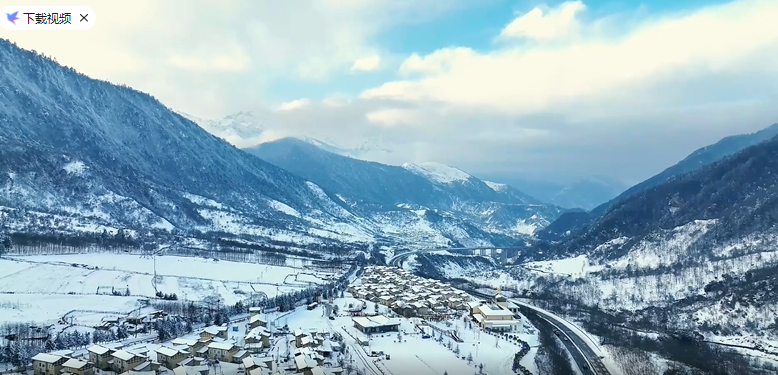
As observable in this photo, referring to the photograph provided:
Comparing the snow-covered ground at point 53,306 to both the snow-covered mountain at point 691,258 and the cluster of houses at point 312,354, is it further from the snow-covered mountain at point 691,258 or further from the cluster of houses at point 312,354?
the snow-covered mountain at point 691,258

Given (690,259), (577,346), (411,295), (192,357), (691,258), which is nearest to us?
(192,357)

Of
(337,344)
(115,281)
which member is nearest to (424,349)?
(337,344)

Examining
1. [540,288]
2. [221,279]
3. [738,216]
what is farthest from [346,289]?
[738,216]

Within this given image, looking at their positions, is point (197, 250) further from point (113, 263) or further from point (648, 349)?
point (648, 349)

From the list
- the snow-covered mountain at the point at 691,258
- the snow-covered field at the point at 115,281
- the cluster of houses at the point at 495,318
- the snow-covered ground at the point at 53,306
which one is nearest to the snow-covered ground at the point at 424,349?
the cluster of houses at the point at 495,318

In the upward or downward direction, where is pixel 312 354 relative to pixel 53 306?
downward

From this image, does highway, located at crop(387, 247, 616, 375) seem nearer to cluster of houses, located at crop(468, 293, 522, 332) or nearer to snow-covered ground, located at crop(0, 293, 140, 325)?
cluster of houses, located at crop(468, 293, 522, 332)

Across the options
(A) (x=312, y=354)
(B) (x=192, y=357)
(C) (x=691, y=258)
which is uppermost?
(C) (x=691, y=258)

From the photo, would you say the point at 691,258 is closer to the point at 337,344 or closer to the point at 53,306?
the point at 337,344
